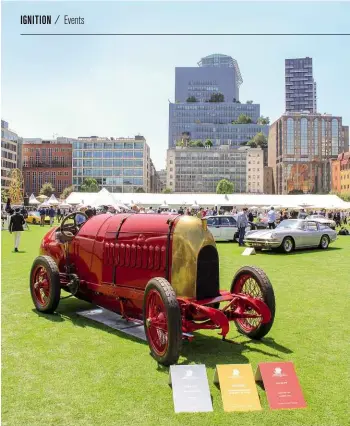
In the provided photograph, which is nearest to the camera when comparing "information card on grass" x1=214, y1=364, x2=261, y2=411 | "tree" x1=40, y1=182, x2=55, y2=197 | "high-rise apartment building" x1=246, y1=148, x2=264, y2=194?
"information card on grass" x1=214, y1=364, x2=261, y2=411

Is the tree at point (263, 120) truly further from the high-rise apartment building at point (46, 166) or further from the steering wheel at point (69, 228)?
the steering wheel at point (69, 228)

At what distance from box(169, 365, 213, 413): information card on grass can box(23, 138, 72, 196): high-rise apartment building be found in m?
135

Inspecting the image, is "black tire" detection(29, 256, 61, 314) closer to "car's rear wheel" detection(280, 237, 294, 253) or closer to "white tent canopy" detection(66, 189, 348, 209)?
"car's rear wheel" detection(280, 237, 294, 253)

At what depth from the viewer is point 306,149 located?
163 meters

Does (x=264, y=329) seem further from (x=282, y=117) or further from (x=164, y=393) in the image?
(x=282, y=117)

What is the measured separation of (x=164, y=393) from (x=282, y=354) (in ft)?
6.00

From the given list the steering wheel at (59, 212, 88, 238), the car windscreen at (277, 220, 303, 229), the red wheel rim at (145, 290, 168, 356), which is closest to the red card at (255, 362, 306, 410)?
the red wheel rim at (145, 290, 168, 356)

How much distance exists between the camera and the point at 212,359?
5148 millimetres

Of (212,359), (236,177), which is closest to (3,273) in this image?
(212,359)

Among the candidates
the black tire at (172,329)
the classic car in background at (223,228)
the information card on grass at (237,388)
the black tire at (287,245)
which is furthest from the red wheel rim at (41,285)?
the classic car in background at (223,228)

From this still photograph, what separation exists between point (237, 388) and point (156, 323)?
1294 millimetres

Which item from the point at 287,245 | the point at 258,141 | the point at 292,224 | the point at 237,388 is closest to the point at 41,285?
the point at 237,388

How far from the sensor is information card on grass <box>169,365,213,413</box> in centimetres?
386

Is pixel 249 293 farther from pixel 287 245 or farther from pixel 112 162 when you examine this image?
pixel 112 162
